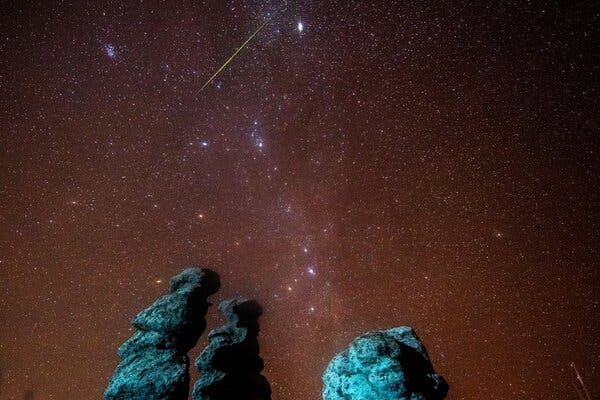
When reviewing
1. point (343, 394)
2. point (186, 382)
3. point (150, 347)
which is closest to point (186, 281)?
point (150, 347)

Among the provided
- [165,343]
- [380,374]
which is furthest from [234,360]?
[380,374]

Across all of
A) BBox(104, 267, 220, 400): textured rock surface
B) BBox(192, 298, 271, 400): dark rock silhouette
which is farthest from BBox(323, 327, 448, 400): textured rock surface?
BBox(192, 298, 271, 400): dark rock silhouette

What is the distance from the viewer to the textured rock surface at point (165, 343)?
13984mm

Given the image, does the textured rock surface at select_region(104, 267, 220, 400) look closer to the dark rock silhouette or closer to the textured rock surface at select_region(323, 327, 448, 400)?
the dark rock silhouette

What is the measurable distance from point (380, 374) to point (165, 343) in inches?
436

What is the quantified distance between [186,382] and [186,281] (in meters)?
5.10

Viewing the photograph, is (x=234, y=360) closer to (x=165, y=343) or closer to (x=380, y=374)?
(x=165, y=343)

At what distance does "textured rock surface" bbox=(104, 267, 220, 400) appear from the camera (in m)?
14.0

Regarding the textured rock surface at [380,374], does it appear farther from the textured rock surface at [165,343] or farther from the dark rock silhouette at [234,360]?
the dark rock silhouette at [234,360]

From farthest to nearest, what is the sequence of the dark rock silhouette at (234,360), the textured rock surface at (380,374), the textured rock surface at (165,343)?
the dark rock silhouette at (234,360)
the textured rock surface at (165,343)
the textured rock surface at (380,374)

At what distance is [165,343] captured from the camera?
51.8ft

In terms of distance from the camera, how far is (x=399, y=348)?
8.45 metres

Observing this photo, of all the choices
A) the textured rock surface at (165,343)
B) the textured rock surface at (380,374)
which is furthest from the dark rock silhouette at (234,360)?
the textured rock surface at (380,374)

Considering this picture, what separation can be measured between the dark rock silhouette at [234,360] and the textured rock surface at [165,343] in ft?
4.30
